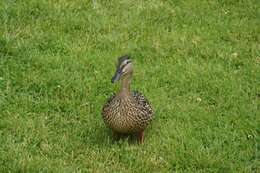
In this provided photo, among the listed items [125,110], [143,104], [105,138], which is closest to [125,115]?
[125,110]

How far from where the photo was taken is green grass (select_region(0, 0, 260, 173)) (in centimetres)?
570

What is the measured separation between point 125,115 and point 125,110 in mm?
45

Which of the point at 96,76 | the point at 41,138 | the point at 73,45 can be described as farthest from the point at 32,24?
the point at 41,138

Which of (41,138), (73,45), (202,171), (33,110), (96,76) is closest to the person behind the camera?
(202,171)

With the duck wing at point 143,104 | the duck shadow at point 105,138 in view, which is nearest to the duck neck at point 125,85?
the duck wing at point 143,104

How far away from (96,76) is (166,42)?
52.2 inches

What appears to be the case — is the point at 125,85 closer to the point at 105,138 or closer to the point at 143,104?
the point at 143,104

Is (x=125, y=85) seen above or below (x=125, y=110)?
above

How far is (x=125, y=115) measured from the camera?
573 centimetres

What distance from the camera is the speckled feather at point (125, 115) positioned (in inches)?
225

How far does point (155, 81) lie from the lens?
706 centimetres

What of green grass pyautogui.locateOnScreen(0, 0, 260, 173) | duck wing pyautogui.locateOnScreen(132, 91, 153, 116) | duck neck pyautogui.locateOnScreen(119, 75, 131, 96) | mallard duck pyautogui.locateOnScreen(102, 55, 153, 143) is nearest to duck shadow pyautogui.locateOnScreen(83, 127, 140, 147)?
green grass pyautogui.locateOnScreen(0, 0, 260, 173)

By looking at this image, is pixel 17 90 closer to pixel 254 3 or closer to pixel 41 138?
pixel 41 138

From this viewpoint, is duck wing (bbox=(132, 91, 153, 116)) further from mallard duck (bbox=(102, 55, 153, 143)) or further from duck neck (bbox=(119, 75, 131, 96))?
duck neck (bbox=(119, 75, 131, 96))
